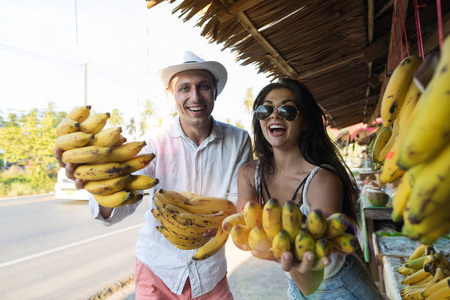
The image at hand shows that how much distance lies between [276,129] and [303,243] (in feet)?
2.92

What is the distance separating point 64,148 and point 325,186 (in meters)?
1.43

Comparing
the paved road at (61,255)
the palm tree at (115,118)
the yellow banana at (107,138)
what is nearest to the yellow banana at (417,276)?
the yellow banana at (107,138)

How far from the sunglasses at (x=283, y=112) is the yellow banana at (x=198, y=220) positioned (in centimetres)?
66

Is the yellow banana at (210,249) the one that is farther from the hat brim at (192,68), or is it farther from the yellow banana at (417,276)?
the yellow banana at (417,276)

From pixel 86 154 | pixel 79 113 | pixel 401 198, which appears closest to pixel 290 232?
pixel 401 198

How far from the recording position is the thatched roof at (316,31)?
2336mm

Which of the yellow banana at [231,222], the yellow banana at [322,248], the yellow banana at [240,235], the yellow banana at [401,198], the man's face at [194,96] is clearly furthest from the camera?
the man's face at [194,96]

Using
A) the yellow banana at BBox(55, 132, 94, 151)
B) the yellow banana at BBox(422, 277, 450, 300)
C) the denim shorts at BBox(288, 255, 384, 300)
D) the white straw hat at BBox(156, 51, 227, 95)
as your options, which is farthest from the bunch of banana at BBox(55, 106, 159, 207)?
the yellow banana at BBox(422, 277, 450, 300)

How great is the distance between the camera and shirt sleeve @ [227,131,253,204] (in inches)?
93.8

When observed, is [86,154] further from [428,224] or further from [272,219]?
[428,224]

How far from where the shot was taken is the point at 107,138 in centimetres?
168

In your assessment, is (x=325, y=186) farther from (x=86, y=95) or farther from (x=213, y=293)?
(x=86, y=95)

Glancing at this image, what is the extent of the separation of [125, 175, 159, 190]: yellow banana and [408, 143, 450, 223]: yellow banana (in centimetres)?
128

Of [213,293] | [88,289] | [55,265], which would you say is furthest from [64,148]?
[55,265]
